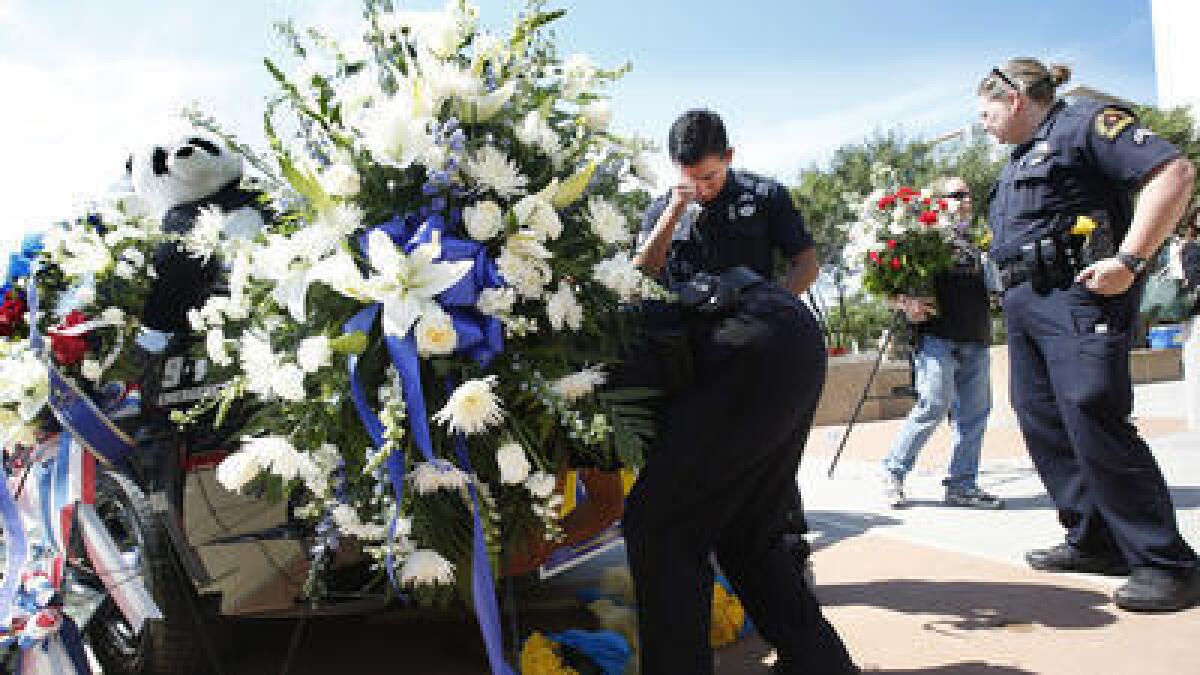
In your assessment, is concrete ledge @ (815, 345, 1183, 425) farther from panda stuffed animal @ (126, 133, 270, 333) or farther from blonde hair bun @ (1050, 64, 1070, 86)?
panda stuffed animal @ (126, 133, 270, 333)

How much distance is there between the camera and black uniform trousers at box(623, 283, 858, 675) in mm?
1974

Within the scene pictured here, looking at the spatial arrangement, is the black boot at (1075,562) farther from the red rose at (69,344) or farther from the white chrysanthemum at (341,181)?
the red rose at (69,344)

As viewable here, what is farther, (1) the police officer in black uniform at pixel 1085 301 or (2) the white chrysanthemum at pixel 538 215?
→ (1) the police officer in black uniform at pixel 1085 301

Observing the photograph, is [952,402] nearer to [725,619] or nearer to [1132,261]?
[1132,261]

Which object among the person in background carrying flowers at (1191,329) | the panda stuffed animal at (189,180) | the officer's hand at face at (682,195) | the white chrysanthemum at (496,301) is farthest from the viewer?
the person in background carrying flowers at (1191,329)

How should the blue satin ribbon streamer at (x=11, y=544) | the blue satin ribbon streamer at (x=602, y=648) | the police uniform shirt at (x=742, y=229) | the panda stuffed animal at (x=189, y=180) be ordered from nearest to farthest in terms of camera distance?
the blue satin ribbon streamer at (x=11, y=544)
the blue satin ribbon streamer at (x=602, y=648)
the police uniform shirt at (x=742, y=229)
the panda stuffed animal at (x=189, y=180)

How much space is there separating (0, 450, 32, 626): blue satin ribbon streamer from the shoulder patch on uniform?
3.95 meters

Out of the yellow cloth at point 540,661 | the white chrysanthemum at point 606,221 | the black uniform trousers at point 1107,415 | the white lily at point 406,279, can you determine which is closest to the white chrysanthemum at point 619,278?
the white chrysanthemum at point 606,221

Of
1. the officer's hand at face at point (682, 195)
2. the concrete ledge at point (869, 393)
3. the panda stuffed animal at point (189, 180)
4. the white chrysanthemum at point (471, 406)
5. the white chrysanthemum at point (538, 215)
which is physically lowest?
the concrete ledge at point (869, 393)

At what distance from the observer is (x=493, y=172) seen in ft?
6.19

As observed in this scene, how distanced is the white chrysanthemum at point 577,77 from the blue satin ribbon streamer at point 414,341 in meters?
0.51

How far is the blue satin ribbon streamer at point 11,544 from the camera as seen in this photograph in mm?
2463

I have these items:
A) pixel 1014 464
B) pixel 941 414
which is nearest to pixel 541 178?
pixel 941 414

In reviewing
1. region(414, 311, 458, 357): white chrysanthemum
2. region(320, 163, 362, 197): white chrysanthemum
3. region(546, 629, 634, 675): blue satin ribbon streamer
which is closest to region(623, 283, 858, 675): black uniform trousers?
A: region(414, 311, 458, 357): white chrysanthemum
